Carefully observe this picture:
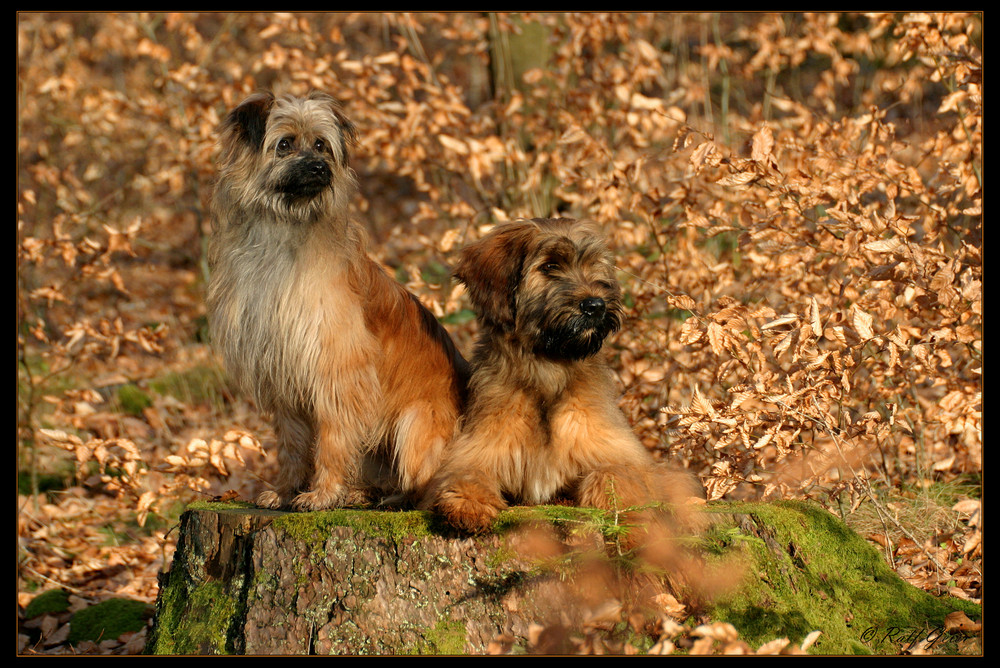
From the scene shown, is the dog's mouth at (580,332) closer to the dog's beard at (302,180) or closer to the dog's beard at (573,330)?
the dog's beard at (573,330)

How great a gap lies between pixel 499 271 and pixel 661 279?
9.42ft

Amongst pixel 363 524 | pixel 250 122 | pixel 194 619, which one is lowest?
pixel 194 619

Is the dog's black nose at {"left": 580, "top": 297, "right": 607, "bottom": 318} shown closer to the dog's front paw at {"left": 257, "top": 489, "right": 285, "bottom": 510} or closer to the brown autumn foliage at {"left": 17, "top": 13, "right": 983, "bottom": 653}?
the brown autumn foliage at {"left": 17, "top": 13, "right": 983, "bottom": 653}

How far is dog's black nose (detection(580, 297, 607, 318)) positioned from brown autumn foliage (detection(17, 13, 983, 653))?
2.48ft

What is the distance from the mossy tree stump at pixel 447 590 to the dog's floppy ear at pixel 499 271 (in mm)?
1076

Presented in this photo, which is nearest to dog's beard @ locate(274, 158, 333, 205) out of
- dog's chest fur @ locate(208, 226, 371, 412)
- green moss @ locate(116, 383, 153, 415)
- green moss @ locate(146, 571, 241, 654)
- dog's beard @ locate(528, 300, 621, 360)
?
dog's chest fur @ locate(208, 226, 371, 412)

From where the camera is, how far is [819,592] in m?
4.48

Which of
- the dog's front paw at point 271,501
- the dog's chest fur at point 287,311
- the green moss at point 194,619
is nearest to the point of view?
the green moss at point 194,619

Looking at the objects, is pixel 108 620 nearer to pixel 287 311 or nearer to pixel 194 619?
pixel 194 619

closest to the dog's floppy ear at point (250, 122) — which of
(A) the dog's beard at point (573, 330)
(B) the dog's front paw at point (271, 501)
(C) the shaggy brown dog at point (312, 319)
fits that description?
(C) the shaggy brown dog at point (312, 319)

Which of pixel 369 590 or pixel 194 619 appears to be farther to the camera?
pixel 194 619

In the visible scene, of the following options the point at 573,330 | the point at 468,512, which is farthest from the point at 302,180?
the point at 468,512

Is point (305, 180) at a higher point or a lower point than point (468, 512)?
higher

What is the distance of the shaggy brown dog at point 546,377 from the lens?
15.4ft
